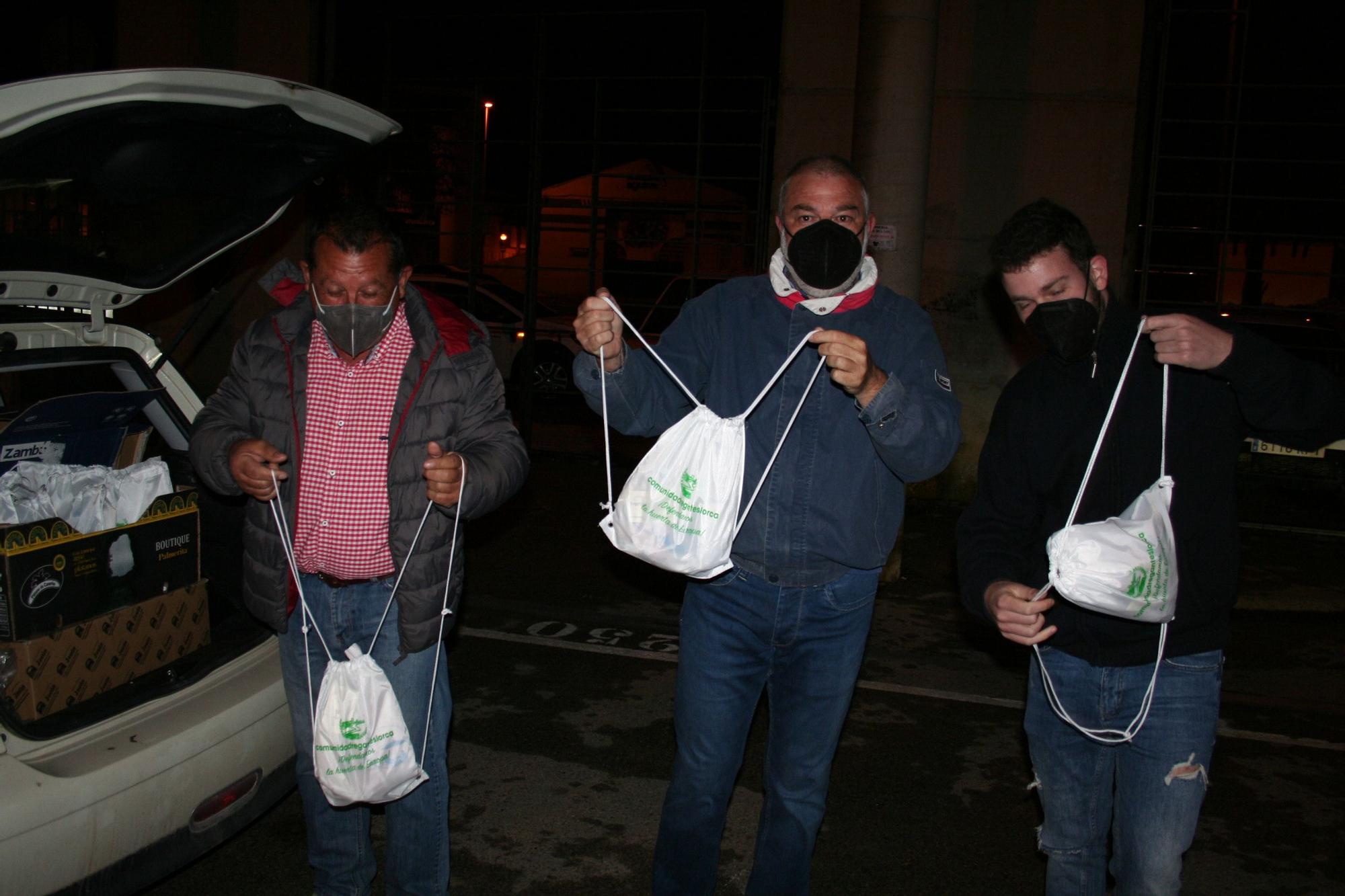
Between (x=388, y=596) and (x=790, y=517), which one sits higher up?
(x=790, y=517)

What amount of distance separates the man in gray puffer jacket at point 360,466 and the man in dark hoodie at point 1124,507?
141cm

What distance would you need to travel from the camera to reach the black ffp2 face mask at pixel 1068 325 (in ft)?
8.21

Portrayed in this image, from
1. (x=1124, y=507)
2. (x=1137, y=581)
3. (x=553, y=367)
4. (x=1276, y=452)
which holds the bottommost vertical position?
(x=553, y=367)

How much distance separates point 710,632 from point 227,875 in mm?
1917

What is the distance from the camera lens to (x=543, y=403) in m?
15.9

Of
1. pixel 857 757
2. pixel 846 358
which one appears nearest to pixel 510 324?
pixel 857 757

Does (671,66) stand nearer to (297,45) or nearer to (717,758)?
(297,45)

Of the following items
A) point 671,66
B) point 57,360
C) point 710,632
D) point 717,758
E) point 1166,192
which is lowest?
point 717,758

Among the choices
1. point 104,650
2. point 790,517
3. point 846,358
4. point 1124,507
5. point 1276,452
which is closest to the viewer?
point 846,358

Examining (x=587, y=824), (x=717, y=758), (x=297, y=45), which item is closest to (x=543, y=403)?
(x=297, y=45)

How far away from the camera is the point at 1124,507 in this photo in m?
2.54

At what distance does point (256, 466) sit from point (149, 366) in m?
1.13

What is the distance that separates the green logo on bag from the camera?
2283mm

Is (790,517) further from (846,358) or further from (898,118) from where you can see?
(898,118)
